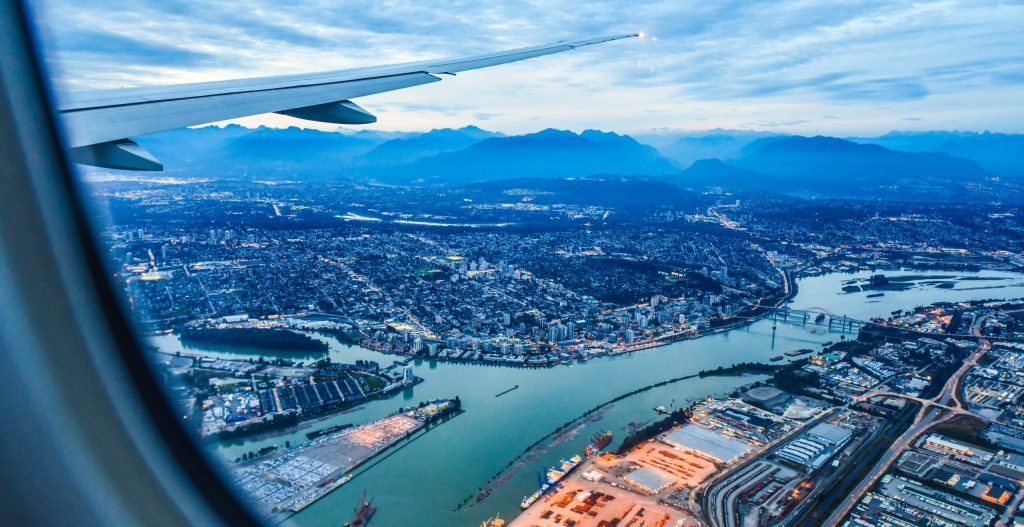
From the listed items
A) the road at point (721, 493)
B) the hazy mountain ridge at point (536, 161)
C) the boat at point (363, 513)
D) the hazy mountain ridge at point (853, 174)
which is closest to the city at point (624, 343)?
the road at point (721, 493)

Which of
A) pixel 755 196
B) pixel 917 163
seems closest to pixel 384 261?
pixel 755 196

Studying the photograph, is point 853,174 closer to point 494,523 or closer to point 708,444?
point 708,444

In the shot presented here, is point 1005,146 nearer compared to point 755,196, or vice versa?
point 755,196

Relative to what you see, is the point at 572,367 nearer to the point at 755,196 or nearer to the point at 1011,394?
the point at 1011,394

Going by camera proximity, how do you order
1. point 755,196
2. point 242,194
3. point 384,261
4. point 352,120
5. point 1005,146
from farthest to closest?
point 1005,146 → point 755,196 → point 242,194 → point 384,261 → point 352,120

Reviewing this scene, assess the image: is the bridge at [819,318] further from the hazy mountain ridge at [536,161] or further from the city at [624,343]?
the hazy mountain ridge at [536,161]

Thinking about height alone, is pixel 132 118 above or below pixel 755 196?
above

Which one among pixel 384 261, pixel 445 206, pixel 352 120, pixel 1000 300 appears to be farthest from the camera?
pixel 445 206
